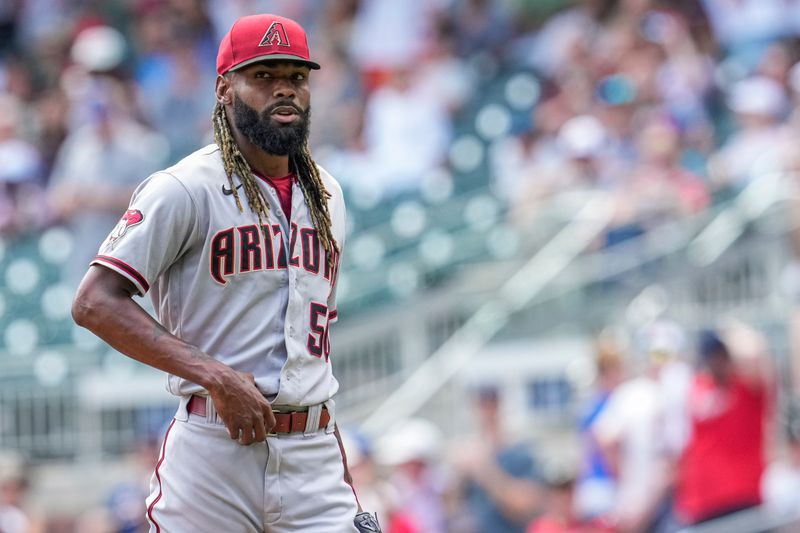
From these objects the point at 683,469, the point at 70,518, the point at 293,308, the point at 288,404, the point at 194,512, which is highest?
the point at 293,308

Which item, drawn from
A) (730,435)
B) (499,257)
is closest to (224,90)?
(730,435)

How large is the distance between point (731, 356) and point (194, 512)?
3881mm

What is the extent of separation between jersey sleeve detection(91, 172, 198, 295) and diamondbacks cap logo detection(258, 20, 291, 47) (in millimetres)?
419

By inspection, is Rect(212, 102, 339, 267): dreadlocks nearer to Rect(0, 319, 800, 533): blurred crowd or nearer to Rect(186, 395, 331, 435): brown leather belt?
Rect(186, 395, 331, 435): brown leather belt

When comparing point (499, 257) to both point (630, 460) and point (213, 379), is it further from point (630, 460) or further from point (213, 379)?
point (213, 379)

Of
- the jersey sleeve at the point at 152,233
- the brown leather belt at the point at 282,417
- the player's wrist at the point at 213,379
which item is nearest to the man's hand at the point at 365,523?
the brown leather belt at the point at 282,417

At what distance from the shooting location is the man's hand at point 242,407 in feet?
10.9

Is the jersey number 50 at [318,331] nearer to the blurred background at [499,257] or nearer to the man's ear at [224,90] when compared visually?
the man's ear at [224,90]

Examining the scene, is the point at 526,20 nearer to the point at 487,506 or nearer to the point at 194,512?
the point at 487,506

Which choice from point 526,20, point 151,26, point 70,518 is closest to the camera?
point 70,518

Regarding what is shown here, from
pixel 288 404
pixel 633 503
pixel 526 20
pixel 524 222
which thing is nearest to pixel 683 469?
pixel 633 503

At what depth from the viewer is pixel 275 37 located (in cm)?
354

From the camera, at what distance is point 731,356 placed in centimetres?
670

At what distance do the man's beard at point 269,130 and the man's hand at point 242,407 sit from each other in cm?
60
